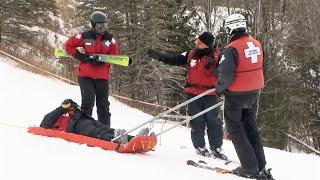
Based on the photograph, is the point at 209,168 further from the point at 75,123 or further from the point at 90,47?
the point at 90,47

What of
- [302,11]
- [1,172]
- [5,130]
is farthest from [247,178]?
[302,11]

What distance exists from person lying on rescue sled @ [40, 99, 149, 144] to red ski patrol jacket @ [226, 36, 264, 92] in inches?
70.9

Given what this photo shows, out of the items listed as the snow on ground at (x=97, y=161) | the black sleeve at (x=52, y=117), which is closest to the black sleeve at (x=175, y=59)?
the snow on ground at (x=97, y=161)

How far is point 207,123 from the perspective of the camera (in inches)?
276

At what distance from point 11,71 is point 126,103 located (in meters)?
3.26

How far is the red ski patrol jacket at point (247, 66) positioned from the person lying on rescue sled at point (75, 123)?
5.91 ft

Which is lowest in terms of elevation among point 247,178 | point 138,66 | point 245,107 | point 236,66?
point 138,66

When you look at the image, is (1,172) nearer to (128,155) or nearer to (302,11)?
(128,155)

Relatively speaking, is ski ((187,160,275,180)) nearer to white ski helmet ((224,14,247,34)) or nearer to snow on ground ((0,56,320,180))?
snow on ground ((0,56,320,180))

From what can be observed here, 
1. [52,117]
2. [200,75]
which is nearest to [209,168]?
[200,75]

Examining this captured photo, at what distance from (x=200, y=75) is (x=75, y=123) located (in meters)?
1.78

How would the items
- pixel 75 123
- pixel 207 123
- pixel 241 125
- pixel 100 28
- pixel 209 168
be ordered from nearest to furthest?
pixel 241 125
pixel 209 168
pixel 75 123
pixel 207 123
pixel 100 28

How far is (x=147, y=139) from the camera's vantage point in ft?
19.6

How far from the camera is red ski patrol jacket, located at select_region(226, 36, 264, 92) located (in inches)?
209
